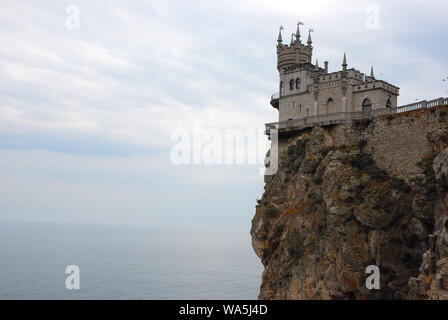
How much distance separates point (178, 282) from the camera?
145625mm

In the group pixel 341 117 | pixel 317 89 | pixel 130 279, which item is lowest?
pixel 130 279

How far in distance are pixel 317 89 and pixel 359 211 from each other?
16.0 meters

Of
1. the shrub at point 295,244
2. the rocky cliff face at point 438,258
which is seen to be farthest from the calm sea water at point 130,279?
the rocky cliff face at point 438,258

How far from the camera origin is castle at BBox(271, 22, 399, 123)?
45000 millimetres

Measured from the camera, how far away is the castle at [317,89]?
45000 millimetres

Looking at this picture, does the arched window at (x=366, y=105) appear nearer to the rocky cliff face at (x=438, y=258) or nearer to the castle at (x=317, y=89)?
the castle at (x=317, y=89)

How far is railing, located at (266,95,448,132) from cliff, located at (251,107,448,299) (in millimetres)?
647

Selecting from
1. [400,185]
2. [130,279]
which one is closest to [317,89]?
[400,185]

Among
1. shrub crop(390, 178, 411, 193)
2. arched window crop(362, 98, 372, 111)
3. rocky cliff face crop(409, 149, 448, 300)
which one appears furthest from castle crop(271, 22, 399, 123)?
rocky cliff face crop(409, 149, 448, 300)

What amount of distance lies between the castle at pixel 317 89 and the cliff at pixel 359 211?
3621 mm

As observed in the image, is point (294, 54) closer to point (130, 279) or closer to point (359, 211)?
point (359, 211)

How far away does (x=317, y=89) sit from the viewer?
48.7 metres

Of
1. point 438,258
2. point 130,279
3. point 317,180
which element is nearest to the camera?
point 438,258
